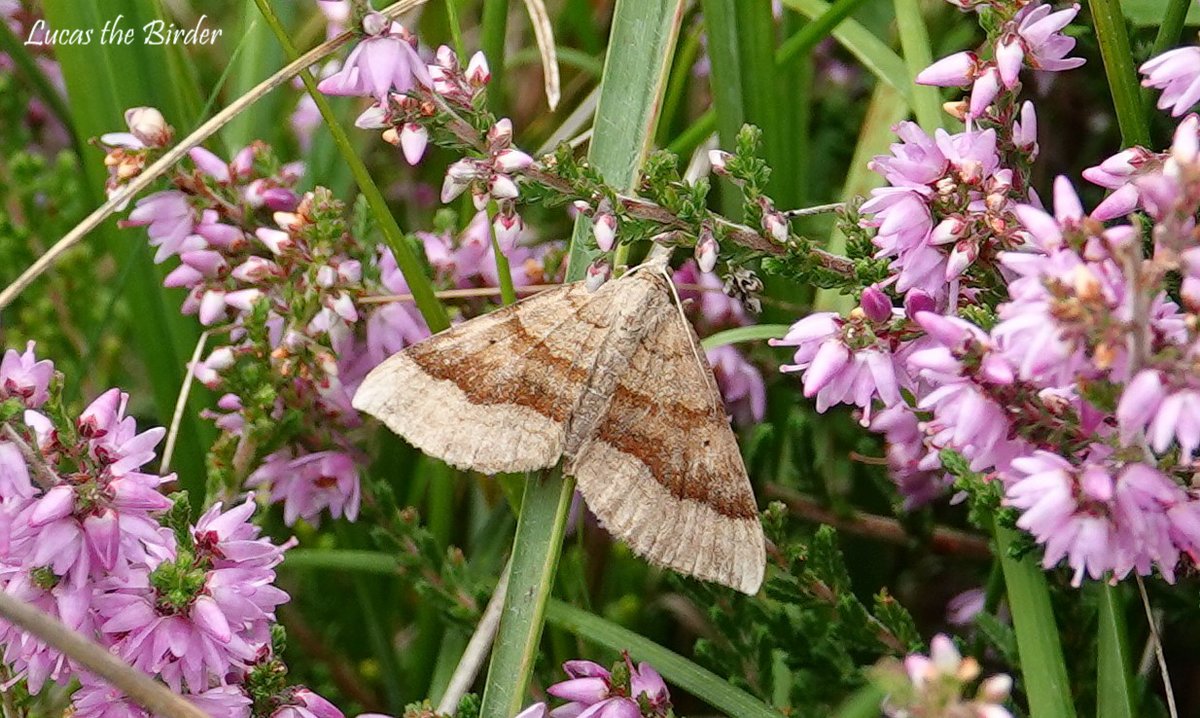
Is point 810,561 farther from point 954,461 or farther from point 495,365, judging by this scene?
point 495,365

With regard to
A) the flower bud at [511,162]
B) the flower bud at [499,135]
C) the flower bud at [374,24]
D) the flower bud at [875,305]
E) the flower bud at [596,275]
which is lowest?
the flower bud at [875,305]

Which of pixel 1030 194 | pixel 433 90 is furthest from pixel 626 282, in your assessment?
pixel 1030 194

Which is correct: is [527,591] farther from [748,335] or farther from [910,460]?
[910,460]

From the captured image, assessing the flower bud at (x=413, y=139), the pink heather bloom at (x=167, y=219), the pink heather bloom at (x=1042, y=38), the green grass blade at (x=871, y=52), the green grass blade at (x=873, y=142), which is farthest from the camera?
the green grass blade at (x=873, y=142)

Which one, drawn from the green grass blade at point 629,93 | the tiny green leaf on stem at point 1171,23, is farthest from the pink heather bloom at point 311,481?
the tiny green leaf on stem at point 1171,23

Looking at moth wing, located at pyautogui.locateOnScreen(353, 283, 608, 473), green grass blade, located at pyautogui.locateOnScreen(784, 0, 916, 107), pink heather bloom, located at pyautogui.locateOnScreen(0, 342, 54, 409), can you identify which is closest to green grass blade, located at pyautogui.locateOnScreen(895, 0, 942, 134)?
green grass blade, located at pyautogui.locateOnScreen(784, 0, 916, 107)

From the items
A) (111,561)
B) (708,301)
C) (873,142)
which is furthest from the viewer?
(873,142)

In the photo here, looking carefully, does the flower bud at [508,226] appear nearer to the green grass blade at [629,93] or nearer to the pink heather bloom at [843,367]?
the green grass blade at [629,93]

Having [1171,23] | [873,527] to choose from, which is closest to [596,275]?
[1171,23]
